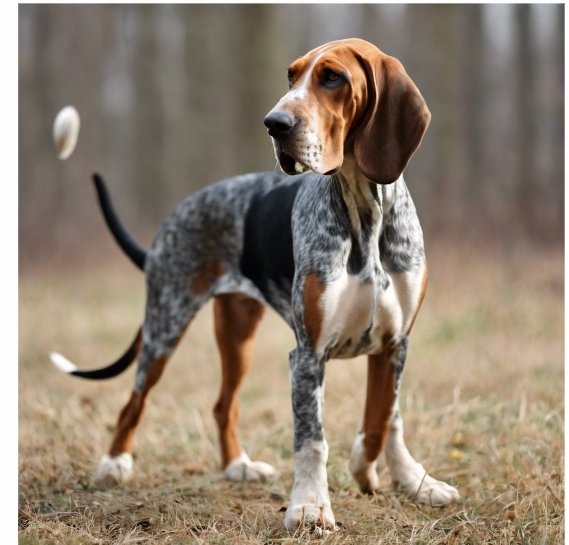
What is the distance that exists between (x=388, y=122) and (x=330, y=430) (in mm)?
2344

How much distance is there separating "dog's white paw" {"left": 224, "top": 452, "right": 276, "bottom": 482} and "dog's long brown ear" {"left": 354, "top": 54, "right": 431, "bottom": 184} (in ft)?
6.13

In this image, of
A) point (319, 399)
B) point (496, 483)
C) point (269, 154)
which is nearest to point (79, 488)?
point (319, 399)

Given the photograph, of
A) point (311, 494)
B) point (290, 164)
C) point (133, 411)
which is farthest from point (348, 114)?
point (133, 411)

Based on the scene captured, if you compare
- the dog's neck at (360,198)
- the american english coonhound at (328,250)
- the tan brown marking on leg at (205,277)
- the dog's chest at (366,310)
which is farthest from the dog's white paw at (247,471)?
the dog's neck at (360,198)

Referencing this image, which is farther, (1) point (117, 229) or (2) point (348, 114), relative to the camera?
(1) point (117, 229)

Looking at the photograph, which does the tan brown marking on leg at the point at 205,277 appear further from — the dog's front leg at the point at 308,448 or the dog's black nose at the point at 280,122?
the dog's black nose at the point at 280,122

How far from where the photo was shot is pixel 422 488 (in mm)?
3988

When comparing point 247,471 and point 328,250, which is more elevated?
point 328,250

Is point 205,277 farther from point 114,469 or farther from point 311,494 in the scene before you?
point 311,494

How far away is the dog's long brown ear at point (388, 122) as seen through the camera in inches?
131

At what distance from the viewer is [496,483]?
13.8 ft

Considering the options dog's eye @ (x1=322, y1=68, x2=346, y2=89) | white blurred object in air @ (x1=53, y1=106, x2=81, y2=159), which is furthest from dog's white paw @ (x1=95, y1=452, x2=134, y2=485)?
dog's eye @ (x1=322, y1=68, x2=346, y2=89)

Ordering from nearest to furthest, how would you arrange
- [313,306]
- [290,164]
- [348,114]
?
[290,164]
[348,114]
[313,306]
